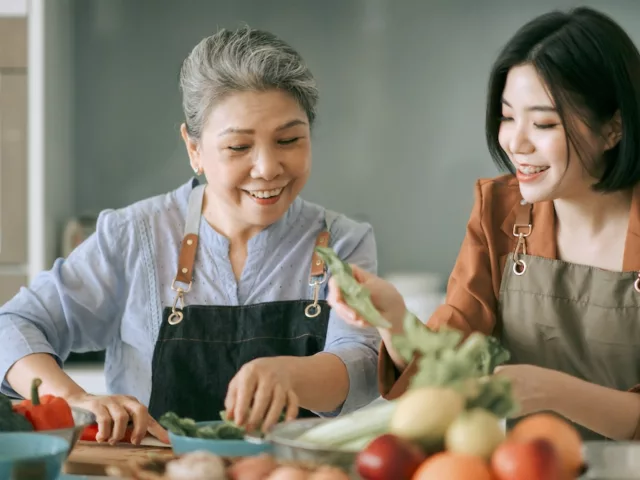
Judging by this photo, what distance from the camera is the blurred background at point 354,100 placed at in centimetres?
329

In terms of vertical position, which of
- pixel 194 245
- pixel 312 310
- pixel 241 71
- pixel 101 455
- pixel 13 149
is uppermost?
pixel 241 71

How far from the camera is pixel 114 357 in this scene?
1.81 meters

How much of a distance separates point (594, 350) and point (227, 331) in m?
0.65

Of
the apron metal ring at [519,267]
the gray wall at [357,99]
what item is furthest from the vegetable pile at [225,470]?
the gray wall at [357,99]

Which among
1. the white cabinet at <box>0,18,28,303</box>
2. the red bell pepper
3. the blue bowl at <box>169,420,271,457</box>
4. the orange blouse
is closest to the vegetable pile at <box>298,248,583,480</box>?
the blue bowl at <box>169,420,271,457</box>

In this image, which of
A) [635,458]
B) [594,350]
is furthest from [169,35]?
[635,458]

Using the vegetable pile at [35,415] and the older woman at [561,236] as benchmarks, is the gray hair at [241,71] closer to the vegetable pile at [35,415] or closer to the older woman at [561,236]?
the older woman at [561,236]

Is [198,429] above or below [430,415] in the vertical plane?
below

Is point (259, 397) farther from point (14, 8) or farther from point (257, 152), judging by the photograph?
point (14, 8)

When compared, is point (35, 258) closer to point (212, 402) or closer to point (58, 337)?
point (58, 337)

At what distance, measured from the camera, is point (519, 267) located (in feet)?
5.28

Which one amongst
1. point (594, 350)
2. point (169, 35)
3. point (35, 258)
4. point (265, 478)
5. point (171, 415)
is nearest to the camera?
point (265, 478)

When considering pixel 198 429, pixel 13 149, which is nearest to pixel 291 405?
pixel 198 429

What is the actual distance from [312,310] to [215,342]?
19 centimetres
